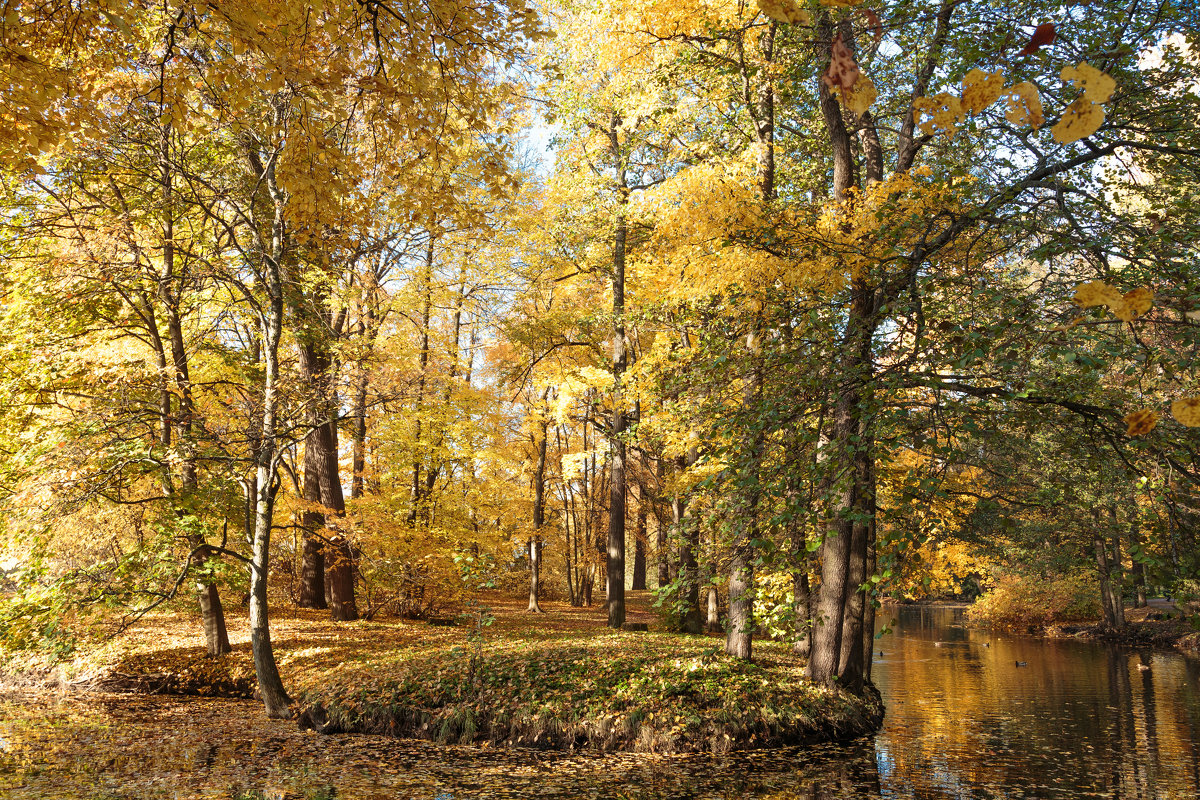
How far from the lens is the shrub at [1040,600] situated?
22.9m

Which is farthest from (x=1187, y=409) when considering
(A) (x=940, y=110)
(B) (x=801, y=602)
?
(B) (x=801, y=602)

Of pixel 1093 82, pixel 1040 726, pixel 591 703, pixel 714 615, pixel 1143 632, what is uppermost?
pixel 1093 82

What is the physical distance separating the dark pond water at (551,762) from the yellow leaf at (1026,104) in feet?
18.7

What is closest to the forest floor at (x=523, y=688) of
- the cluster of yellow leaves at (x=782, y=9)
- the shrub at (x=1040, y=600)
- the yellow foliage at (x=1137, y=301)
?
the yellow foliage at (x=1137, y=301)

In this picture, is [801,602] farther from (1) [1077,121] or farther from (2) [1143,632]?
(2) [1143,632]

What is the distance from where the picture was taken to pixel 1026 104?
1837mm

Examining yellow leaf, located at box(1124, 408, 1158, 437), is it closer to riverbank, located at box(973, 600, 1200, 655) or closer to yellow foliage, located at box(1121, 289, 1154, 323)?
yellow foliage, located at box(1121, 289, 1154, 323)

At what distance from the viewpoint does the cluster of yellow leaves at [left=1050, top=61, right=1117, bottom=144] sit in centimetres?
156

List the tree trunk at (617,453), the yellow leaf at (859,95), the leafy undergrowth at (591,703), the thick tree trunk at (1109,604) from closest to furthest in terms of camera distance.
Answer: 1. the yellow leaf at (859,95)
2. the leafy undergrowth at (591,703)
3. the tree trunk at (617,453)
4. the thick tree trunk at (1109,604)

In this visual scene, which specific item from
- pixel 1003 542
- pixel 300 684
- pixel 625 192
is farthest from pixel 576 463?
pixel 1003 542

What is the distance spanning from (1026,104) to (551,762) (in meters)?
6.78

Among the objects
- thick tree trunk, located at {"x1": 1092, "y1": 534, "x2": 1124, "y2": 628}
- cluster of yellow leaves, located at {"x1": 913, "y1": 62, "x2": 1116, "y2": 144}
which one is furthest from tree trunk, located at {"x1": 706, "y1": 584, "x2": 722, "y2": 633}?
cluster of yellow leaves, located at {"x1": 913, "y1": 62, "x2": 1116, "y2": 144}

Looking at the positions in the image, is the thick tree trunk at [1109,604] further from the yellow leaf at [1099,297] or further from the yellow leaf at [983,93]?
the yellow leaf at [983,93]

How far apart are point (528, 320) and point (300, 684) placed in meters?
8.74
